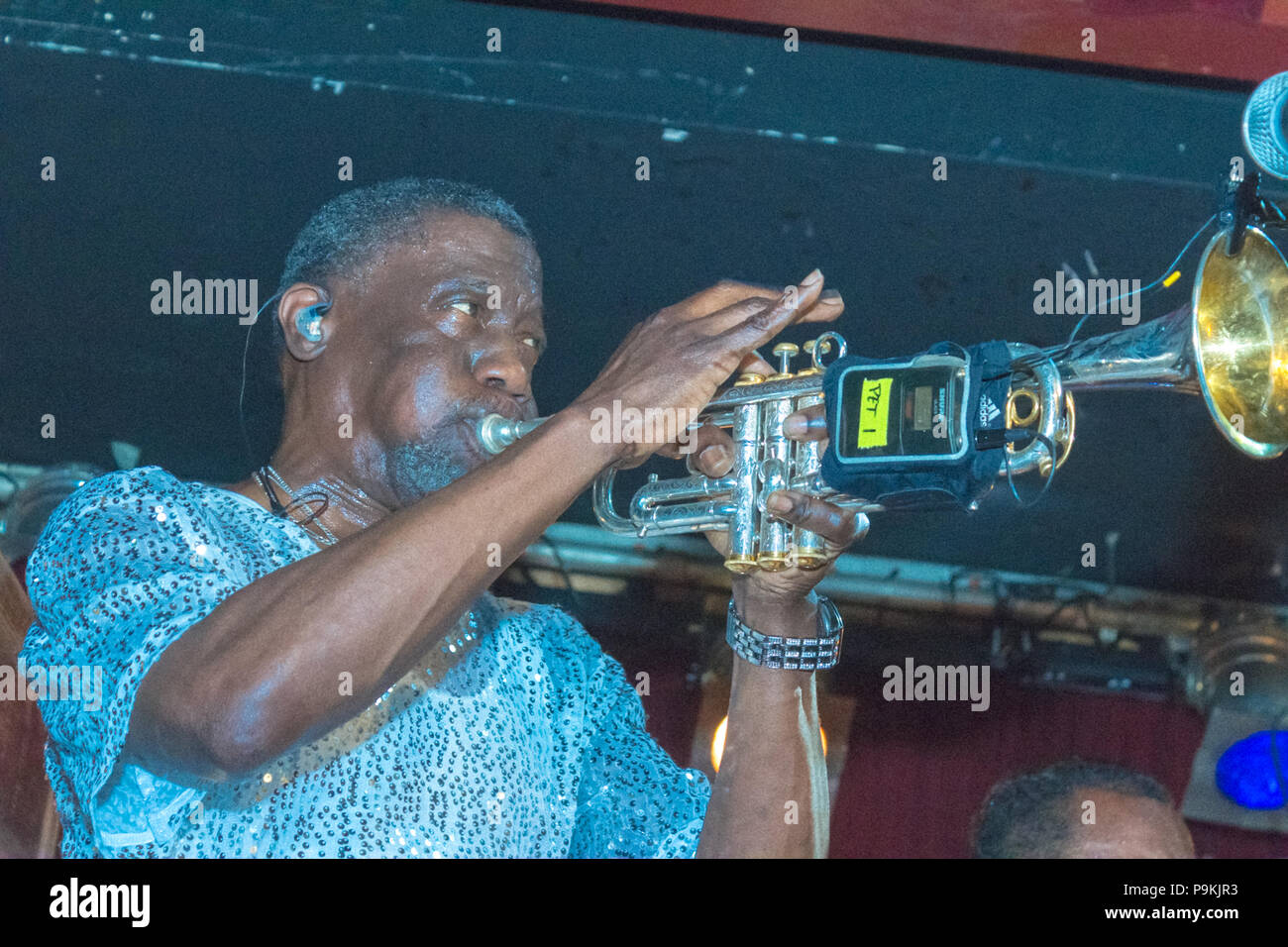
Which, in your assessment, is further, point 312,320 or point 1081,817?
point 312,320

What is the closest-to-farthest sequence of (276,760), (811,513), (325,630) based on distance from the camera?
(325,630)
(276,760)
(811,513)

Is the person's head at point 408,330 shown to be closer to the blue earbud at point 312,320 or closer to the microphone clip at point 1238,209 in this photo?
the blue earbud at point 312,320

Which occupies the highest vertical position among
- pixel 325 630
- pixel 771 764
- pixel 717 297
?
pixel 717 297

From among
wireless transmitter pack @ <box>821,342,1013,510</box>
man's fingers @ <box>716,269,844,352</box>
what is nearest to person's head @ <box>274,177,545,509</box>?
man's fingers @ <box>716,269,844,352</box>

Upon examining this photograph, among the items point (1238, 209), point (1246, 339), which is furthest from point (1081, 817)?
point (1238, 209)

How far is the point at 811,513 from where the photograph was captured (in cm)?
220

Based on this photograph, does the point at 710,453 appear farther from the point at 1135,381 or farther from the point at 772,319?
the point at 1135,381

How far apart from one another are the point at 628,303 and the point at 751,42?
103cm

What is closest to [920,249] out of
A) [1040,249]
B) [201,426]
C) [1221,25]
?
[1040,249]

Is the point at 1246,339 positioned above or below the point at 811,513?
above

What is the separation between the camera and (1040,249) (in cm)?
374

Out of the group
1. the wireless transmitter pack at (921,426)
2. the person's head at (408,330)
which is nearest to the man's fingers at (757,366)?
the wireless transmitter pack at (921,426)

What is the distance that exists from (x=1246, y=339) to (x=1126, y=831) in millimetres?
844

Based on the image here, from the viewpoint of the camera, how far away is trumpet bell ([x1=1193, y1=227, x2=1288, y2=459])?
2086 mm
